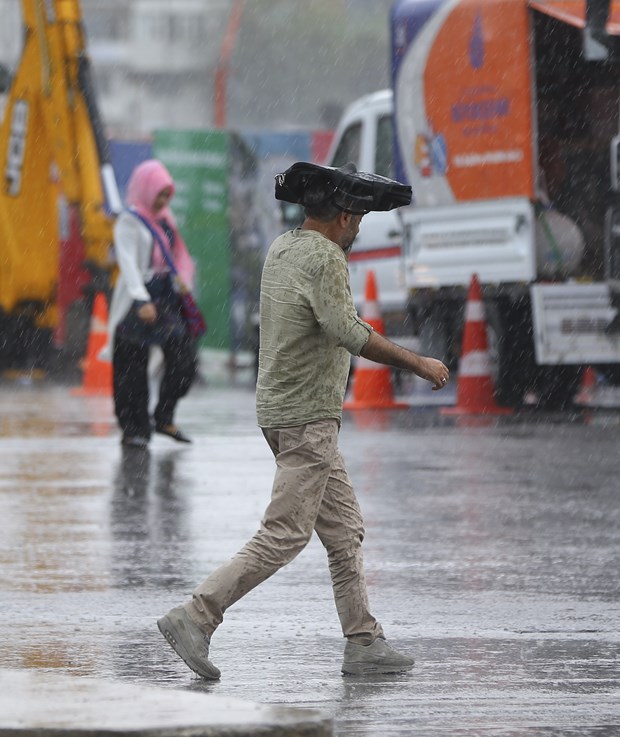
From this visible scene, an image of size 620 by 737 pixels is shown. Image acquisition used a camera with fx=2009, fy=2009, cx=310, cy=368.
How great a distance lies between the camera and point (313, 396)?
618cm

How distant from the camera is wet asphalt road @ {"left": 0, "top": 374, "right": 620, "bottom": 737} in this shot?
229 inches

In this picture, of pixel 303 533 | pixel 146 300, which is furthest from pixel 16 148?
pixel 303 533

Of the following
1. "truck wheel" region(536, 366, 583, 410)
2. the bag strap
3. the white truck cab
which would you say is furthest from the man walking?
the white truck cab

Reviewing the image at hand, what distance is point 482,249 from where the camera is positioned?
54.9ft

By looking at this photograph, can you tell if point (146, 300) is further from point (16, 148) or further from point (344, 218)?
point (16, 148)

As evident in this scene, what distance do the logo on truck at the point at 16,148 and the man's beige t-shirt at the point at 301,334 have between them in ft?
66.3

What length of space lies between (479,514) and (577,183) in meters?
7.70

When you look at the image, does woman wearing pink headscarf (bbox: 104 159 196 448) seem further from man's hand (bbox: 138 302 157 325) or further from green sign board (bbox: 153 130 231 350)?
green sign board (bbox: 153 130 231 350)

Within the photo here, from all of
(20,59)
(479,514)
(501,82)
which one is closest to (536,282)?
(501,82)

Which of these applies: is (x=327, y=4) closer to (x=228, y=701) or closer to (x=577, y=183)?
(x=577, y=183)

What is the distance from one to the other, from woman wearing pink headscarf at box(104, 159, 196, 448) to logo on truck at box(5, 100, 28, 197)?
1268 cm

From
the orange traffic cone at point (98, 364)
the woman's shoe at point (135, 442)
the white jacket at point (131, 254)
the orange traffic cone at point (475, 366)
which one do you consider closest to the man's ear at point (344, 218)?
the white jacket at point (131, 254)

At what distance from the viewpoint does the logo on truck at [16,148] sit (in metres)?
26.0

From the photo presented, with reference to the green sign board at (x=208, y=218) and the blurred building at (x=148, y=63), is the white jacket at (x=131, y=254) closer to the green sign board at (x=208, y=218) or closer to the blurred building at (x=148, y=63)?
the green sign board at (x=208, y=218)
